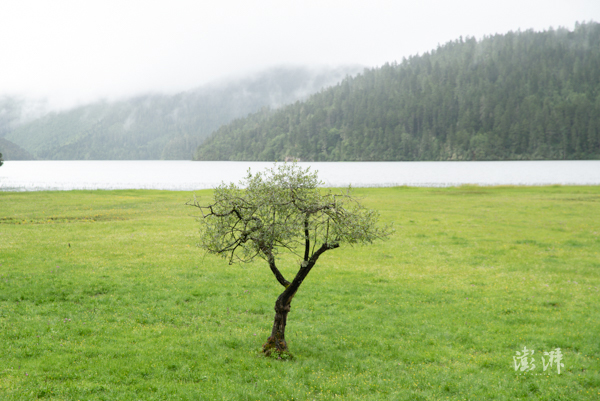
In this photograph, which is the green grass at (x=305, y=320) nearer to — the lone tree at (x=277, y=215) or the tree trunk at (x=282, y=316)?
the tree trunk at (x=282, y=316)

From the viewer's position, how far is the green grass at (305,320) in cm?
1276

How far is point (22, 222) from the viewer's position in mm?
43094

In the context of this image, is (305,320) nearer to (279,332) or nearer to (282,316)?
(279,332)

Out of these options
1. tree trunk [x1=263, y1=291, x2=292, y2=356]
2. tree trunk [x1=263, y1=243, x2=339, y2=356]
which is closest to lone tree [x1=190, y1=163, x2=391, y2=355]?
tree trunk [x1=263, y1=243, x2=339, y2=356]

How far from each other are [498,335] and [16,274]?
88.0 ft

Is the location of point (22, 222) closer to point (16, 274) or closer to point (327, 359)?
point (16, 274)

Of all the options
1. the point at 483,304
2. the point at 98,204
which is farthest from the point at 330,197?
the point at 98,204

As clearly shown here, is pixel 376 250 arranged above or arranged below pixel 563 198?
below

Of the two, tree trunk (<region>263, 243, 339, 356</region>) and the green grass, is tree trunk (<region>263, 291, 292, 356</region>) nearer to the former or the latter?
tree trunk (<region>263, 243, 339, 356</region>)

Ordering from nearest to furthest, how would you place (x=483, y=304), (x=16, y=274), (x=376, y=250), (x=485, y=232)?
1. (x=483, y=304)
2. (x=16, y=274)
3. (x=376, y=250)
4. (x=485, y=232)

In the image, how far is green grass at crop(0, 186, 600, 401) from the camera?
12.8 metres

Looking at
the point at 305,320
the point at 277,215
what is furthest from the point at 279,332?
the point at 277,215

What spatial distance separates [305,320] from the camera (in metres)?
18.9

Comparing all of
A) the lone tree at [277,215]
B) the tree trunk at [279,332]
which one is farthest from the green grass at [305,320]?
the lone tree at [277,215]
